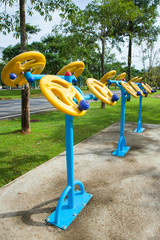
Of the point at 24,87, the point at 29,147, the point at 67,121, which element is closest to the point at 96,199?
the point at 67,121

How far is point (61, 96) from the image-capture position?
177cm

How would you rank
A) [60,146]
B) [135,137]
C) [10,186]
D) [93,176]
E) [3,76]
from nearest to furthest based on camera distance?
[3,76], [10,186], [93,176], [60,146], [135,137]

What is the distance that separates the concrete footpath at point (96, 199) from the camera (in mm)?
1952

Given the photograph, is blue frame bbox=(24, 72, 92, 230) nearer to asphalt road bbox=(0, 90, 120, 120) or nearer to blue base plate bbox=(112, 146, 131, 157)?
blue base plate bbox=(112, 146, 131, 157)

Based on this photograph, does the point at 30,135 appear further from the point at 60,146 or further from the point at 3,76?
the point at 3,76

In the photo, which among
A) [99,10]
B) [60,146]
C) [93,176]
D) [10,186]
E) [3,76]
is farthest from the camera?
[99,10]

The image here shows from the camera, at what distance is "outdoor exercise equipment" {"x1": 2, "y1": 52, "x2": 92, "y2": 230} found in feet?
5.42

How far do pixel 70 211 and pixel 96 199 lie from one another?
1.35 ft

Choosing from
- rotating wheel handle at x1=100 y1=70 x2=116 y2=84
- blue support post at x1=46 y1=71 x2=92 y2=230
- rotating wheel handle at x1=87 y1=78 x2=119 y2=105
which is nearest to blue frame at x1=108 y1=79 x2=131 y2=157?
rotating wheel handle at x1=100 y1=70 x2=116 y2=84

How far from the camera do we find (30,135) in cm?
547

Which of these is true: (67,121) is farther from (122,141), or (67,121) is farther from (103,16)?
(103,16)

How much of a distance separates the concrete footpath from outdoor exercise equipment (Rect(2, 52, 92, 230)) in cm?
10

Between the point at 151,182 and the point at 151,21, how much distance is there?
12.1 meters

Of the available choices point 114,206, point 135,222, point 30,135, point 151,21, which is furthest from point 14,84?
point 151,21
